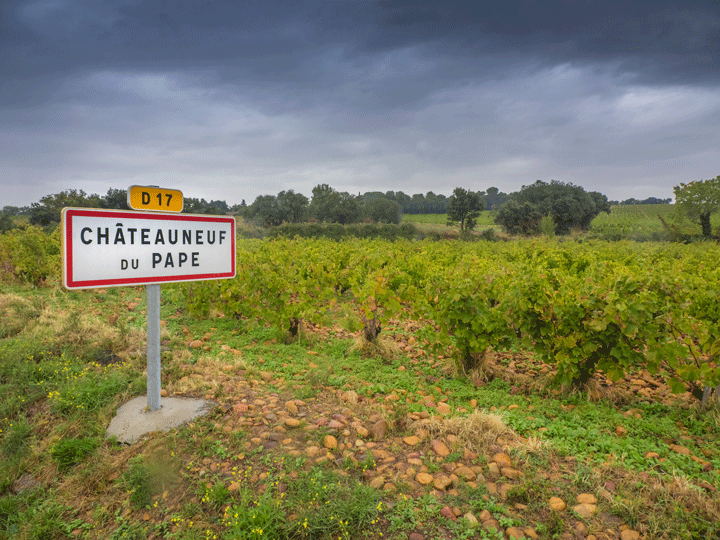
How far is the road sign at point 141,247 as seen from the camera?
2.70 meters

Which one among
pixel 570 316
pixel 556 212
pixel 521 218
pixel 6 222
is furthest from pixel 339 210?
pixel 570 316

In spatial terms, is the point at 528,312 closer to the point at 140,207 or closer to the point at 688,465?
the point at 688,465

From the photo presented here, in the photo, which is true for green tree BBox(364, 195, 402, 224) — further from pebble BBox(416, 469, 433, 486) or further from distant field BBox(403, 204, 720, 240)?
pebble BBox(416, 469, 433, 486)

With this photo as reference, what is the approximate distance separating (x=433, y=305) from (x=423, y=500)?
10.9 ft

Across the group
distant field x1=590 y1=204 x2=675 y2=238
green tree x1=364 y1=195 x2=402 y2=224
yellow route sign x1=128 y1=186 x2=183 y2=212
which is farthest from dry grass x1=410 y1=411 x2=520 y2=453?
green tree x1=364 y1=195 x2=402 y2=224

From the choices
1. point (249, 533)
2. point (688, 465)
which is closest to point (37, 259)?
point (249, 533)

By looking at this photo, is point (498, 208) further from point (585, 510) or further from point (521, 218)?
point (585, 510)

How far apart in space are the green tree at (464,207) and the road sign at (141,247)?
55.6 m

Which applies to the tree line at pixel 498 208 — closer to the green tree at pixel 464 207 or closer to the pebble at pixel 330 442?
the green tree at pixel 464 207

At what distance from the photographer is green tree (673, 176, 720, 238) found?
125ft

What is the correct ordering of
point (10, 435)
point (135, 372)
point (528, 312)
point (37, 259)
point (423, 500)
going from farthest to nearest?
point (37, 259) → point (528, 312) → point (135, 372) → point (10, 435) → point (423, 500)

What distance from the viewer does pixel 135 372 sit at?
421 cm

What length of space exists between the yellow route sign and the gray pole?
0.66 m

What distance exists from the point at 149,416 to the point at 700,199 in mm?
51546
